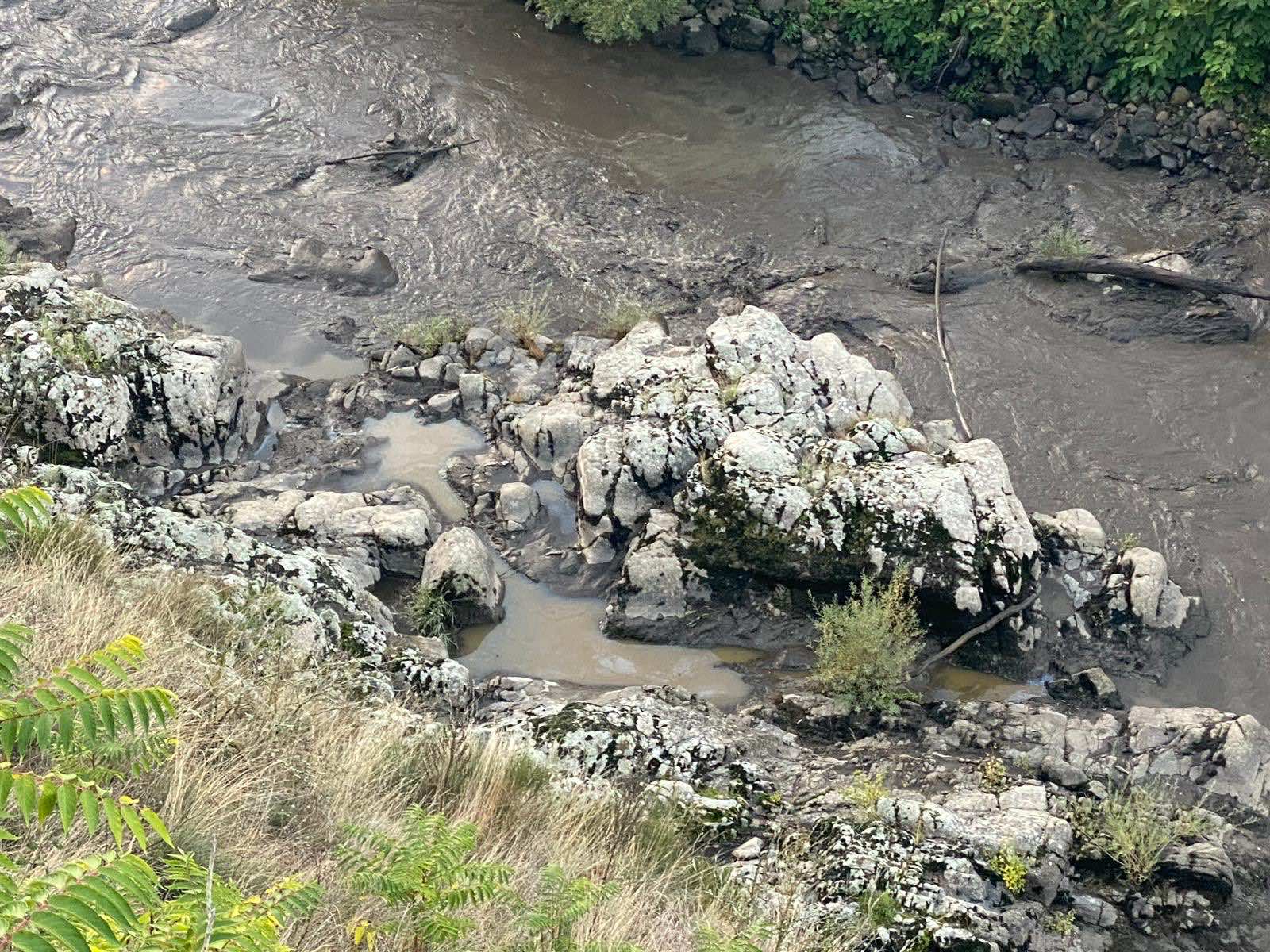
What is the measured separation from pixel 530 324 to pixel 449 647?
3550 mm

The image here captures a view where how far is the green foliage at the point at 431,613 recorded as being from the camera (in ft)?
24.5

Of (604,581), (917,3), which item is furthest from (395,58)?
(604,581)

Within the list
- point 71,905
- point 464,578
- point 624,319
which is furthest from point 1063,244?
point 71,905

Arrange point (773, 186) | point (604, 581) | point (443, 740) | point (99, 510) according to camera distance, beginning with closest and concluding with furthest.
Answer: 1. point (443, 740)
2. point (99, 510)
3. point (604, 581)
4. point (773, 186)

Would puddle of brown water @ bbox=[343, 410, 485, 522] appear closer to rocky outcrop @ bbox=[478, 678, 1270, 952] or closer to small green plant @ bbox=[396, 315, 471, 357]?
small green plant @ bbox=[396, 315, 471, 357]

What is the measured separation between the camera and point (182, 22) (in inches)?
557

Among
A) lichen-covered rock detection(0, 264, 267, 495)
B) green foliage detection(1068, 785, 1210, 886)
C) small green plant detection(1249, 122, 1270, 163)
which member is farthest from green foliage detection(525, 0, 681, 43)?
green foliage detection(1068, 785, 1210, 886)

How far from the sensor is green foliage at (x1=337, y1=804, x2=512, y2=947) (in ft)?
11.0

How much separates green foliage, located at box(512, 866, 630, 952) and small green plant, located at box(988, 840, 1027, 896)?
2.54 meters

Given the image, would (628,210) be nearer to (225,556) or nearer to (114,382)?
(114,382)

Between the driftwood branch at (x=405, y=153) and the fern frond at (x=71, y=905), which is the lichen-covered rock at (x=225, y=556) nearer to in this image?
the fern frond at (x=71, y=905)

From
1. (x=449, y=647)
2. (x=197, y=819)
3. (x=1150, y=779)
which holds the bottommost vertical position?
(x=449, y=647)

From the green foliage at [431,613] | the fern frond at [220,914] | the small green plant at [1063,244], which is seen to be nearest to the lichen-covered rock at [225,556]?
the green foliage at [431,613]

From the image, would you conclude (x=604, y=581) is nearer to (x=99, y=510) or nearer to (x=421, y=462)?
(x=421, y=462)
